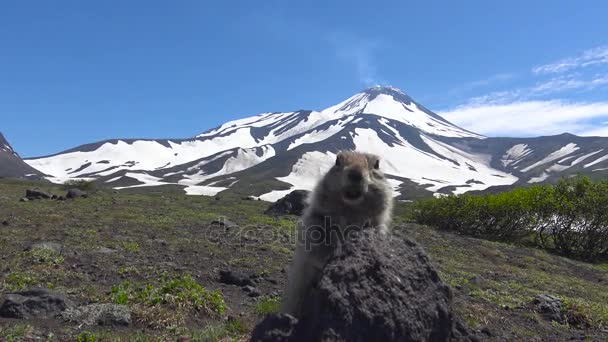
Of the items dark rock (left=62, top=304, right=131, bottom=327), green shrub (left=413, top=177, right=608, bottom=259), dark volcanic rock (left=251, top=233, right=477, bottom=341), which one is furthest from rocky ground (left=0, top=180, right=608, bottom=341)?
green shrub (left=413, top=177, right=608, bottom=259)

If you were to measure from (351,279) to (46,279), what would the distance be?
6.89m

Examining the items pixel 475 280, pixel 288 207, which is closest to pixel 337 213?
pixel 475 280

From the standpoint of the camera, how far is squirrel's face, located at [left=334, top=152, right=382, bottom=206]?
207 inches

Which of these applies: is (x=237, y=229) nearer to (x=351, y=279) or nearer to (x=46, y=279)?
(x=46, y=279)

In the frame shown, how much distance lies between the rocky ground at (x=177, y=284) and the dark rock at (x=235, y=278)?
24mm

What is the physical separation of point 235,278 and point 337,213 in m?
5.55

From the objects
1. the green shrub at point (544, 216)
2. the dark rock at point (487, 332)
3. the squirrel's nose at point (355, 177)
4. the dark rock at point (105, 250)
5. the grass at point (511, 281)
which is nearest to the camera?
the squirrel's nose at point (355, 177)

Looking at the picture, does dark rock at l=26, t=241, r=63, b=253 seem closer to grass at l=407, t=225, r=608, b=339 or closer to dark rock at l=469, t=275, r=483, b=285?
grass at l=407, t=225, r=608, b=339

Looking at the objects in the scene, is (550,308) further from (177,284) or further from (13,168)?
(13,168)

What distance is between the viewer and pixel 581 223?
26375mm

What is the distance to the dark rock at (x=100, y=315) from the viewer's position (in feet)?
23.1

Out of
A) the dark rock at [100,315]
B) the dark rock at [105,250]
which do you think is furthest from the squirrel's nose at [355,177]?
the dark rock at [105,250]

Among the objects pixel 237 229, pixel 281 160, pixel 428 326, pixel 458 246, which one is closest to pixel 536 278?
pixel 458 246

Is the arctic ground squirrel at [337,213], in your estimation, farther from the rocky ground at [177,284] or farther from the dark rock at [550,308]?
the dark rock at [550,308]
